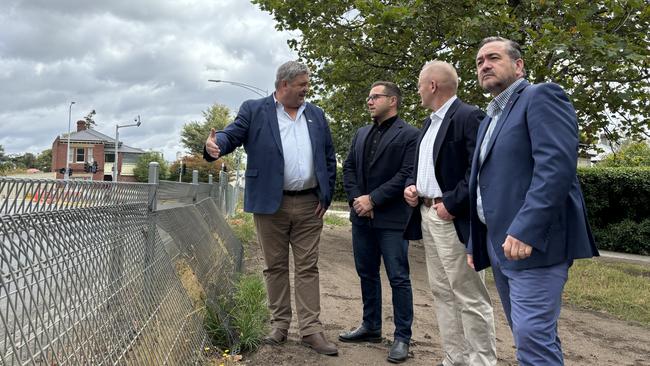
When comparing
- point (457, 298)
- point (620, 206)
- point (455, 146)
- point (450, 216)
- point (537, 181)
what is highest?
point (455, 146)

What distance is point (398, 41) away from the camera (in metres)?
Answer: 9.80

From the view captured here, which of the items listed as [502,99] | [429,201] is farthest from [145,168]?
[502,99]

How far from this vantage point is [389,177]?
Answer: 426 centimetres

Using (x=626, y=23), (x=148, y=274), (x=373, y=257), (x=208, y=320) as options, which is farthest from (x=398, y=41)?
(x=148, y=274)

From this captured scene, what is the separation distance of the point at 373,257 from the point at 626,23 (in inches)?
254

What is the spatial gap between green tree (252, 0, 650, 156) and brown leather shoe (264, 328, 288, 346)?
16.2 ft

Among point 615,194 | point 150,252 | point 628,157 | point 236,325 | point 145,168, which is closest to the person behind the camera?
point 150,252

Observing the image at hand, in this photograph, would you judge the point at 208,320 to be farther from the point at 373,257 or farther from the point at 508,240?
the point at 508,240

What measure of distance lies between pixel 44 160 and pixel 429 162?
118852 mm

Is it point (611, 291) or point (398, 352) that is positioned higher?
point (398, 352)

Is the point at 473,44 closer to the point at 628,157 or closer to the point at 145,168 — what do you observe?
the point at 628,157

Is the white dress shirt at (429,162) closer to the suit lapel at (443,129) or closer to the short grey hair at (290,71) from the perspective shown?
the suit lapel at (443,129)

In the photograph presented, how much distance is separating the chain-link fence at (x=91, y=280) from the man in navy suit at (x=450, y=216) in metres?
1.73

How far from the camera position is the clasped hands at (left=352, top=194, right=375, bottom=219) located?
4.14 metres
